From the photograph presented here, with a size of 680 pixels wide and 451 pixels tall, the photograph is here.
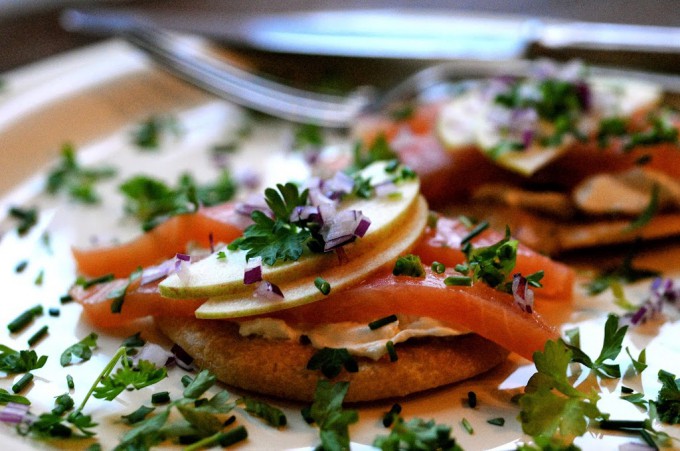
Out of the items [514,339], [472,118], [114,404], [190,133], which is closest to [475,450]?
[514,339]

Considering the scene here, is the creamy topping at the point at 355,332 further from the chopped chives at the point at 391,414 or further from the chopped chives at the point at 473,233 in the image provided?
the chopped chives at the point at 473,233

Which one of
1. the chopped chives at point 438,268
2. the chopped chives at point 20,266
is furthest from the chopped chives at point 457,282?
the chopped chives at point 20,266

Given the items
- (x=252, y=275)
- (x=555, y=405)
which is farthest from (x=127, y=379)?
(x=555, y=405)

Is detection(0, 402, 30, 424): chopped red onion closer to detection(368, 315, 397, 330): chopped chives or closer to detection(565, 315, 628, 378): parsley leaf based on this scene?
detection(368, 315, 397, 330): chopped chives

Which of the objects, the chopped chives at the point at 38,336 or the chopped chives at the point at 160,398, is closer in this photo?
the chopped chives at the point at 160,398

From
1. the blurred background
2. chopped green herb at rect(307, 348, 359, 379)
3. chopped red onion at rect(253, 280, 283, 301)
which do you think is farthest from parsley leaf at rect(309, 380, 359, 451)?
the blurred background

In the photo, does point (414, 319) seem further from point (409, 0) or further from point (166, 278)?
point (409, 0)
